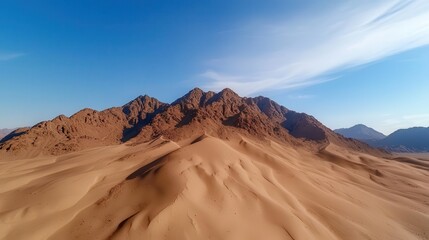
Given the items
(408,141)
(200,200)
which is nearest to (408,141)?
(408,141)

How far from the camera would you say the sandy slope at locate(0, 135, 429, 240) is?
17203mm

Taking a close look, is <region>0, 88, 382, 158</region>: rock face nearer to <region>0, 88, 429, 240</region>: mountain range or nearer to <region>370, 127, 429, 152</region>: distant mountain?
<region>0, 88, 429, 240</region>: mountain range

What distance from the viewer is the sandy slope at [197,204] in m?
17.2

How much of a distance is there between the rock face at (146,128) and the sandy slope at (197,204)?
17.6 metres

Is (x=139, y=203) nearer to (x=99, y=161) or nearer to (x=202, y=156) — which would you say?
(x=202, y=156)

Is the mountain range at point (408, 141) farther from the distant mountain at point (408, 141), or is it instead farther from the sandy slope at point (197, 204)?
the sandy slope at point (197, 204)

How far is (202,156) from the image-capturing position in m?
30.5

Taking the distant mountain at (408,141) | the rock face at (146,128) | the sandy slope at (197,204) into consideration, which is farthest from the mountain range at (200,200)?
the distant mountain at (408,141)

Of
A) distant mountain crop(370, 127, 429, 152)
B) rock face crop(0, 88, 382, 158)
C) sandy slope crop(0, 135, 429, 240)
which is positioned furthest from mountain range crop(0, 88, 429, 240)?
distant mountain crop(370, 127, 429, 152)

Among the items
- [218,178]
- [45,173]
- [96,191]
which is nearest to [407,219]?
[218,178]

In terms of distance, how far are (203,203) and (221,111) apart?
42.3m

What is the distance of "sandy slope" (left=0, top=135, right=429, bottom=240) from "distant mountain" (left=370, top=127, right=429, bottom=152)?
124214 millimetres

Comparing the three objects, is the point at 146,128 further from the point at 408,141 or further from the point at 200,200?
the point at 408,141

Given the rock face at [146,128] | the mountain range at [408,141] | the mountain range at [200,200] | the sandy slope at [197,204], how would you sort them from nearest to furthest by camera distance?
1. the sandy slope at [197,204]
2. the mountain range at [200,200]
3. the rock face at [146,128]
4. the mountain range at [408,141]
